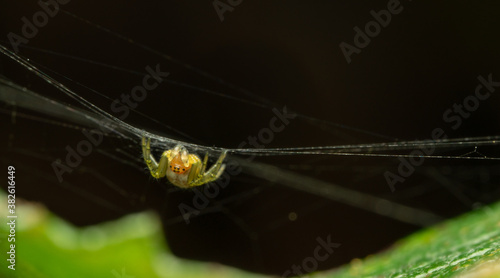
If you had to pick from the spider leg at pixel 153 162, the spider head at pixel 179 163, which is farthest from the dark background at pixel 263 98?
the spider head at pixel 179 163

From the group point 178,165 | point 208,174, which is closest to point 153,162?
point 178,165

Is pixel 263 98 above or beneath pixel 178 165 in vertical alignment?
above

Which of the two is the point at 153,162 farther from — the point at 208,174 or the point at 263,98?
the point at 263,98

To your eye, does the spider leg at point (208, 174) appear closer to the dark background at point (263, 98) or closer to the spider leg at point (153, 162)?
the spider leg at point (153, 162)

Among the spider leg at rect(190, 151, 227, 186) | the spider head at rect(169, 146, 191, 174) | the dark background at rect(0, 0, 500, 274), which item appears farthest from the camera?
the dark background at rect(0, 0, 500, 274)

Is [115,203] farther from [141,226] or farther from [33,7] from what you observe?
[141,226]

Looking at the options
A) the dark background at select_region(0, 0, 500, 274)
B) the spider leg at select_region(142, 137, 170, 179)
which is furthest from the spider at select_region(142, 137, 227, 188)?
the dark background at select_region(0, 0, 500, 274)

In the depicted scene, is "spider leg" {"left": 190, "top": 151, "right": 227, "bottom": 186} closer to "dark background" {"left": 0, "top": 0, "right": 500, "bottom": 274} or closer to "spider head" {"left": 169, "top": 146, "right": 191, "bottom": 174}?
"spider head" {"left": 169, "top": 146, "right": 191, "bottom": 174}
